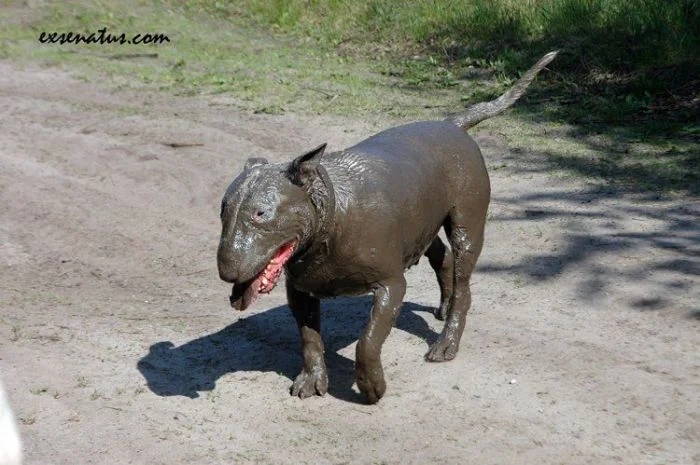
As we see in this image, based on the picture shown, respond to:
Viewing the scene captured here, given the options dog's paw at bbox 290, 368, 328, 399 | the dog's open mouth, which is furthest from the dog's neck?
dog's paw at bbox 290, 368, 328, 399

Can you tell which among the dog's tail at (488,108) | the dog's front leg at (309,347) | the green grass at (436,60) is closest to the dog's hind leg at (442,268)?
the dog's tail at (488,108)

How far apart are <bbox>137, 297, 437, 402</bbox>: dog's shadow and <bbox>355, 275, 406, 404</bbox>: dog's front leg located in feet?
0.85

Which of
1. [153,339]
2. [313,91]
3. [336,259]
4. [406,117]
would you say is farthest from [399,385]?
[313,91]

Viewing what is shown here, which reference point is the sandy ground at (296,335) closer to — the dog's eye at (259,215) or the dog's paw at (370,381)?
the dog's paw at (370,381)

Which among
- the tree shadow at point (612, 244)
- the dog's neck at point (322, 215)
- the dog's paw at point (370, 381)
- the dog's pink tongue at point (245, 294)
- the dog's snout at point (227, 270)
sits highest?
the dog's neck at point (322, 215)

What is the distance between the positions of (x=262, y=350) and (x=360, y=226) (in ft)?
4.81

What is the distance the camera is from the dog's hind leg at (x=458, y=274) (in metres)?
6.68

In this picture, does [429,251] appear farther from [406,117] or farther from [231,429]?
[406,117]

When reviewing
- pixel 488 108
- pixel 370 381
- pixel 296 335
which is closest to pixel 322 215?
pixel 370 381

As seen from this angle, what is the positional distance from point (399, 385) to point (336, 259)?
0.94 m

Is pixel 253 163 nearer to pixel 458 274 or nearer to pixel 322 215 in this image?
pixel 322 215

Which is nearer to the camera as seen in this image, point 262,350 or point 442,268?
point 262,350

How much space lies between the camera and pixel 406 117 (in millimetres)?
11734

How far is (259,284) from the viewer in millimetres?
5547
